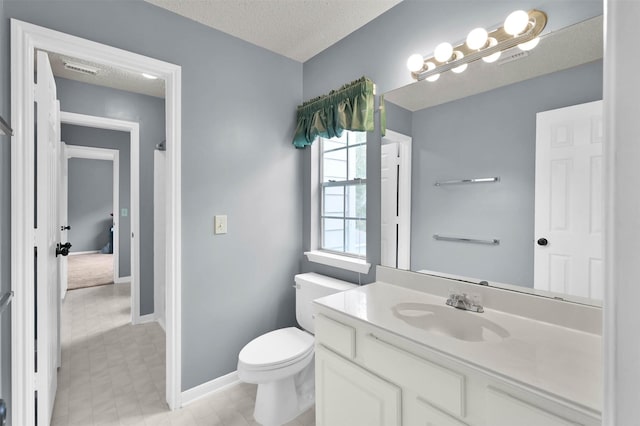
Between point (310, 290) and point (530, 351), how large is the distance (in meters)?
1.35

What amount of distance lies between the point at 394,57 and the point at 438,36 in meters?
0.27

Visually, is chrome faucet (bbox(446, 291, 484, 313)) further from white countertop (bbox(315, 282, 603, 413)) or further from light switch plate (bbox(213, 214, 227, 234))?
light switch plate (bbox(213, 214, 227, 234))

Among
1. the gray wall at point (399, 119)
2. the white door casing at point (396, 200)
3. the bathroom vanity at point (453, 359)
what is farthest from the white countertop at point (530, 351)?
the gray wall at point (399, 119)

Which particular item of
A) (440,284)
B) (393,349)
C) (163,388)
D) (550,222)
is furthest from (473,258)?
(163,388)

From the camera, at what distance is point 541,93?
1131mm

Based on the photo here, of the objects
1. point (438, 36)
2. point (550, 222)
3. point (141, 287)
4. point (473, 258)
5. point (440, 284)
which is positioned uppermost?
point (438, 36)

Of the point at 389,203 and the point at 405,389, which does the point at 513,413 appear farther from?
the point at 389,203

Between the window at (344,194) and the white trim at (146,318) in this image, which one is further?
the white trim at (146,318)

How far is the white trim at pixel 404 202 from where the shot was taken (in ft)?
5.26

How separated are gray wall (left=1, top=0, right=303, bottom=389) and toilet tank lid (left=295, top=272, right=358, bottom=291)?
0.28 m

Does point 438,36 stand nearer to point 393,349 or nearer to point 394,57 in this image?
A: point 394,57

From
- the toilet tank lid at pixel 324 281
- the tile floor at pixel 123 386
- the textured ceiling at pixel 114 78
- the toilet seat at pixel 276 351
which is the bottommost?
the tile floor at pixel 123 386

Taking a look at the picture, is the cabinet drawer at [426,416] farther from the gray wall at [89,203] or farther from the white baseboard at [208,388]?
the gray wall at [89,203]

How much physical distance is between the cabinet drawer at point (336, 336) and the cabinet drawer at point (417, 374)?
5cm
